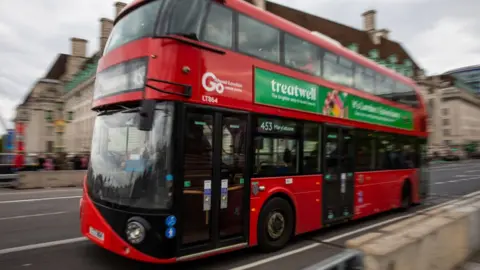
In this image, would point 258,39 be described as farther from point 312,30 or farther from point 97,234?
point 312,30

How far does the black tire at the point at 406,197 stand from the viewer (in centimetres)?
1081

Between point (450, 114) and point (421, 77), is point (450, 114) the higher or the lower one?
the lower one

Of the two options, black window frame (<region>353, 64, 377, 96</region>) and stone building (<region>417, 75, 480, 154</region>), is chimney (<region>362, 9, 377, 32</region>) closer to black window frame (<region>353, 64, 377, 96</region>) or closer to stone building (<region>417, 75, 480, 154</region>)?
stone building (<region>417, 75, 480, 154</region>)

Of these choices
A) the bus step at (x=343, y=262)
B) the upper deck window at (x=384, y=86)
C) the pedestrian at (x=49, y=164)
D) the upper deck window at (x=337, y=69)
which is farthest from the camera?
the pedestrian at (x=49, y=164)

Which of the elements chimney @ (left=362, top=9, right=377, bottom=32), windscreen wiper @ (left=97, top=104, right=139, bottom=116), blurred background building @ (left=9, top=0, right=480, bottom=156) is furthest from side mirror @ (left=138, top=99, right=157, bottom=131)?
chimney @ (left=362, top=9, right=377, bottom=32)

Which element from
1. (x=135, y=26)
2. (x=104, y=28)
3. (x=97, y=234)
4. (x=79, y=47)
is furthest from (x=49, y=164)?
(x=79, y=47)

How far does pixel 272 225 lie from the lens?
621cm

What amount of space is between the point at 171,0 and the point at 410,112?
894 centimetres

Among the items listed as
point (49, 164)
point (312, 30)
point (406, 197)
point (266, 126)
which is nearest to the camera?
point (266, 126)

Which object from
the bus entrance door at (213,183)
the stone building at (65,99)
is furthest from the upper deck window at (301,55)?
the stone building at (65,99)

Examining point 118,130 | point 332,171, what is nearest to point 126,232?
point 118,130

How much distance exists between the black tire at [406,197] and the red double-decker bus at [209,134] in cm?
398

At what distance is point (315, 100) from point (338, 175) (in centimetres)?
186

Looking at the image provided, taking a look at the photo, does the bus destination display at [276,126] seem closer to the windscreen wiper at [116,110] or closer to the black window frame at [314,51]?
the black window frame at [314,51]
